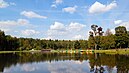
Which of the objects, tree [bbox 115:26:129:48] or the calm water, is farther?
tree [bbox 115:26:129:48]

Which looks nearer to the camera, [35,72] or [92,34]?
[35,72]

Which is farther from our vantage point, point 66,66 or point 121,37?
point 121,37

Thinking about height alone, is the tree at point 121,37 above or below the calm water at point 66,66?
above

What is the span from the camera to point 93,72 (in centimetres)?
3500

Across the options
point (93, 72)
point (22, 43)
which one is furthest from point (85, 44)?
point (93, 72)

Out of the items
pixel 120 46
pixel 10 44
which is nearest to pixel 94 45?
pixel 120 46

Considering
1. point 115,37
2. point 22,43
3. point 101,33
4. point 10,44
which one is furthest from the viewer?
point 22,43

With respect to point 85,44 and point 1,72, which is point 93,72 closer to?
point 1,72

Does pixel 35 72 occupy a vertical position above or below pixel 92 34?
below

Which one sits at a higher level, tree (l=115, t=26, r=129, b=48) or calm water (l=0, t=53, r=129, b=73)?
tree (l=115, t=26, r=129, b=48)

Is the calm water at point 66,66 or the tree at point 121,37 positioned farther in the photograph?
the tree at point 121,37

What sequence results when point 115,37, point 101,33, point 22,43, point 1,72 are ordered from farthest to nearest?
point 22,43 < point 101,33 < point 115,37 < point 1,72

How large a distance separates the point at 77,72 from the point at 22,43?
16197 cm

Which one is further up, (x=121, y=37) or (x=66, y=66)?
(x=121, y=37)
